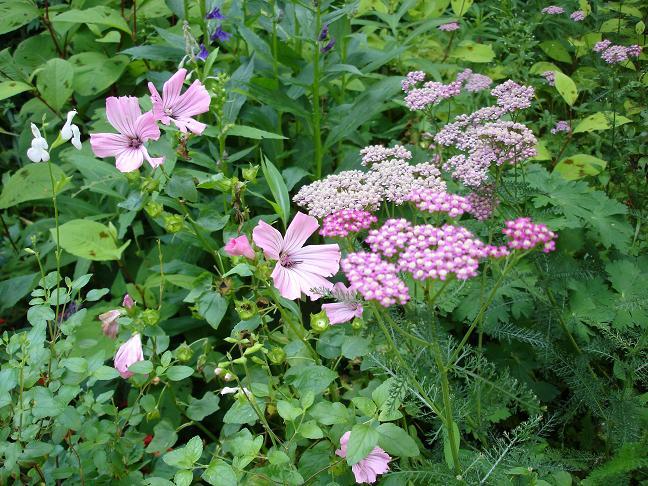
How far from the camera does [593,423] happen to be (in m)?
1.47

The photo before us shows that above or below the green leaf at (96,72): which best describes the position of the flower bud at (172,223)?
Result: above

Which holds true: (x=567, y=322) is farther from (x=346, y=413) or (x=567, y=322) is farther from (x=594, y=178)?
(x=594, y=178)

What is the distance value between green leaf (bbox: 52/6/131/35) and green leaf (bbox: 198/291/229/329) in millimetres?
1092

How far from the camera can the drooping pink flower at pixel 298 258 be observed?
1.08 meters

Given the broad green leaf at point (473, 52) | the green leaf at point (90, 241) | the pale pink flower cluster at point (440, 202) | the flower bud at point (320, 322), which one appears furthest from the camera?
the broad green leaf at point (473, 52)

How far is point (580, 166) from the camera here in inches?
70.5

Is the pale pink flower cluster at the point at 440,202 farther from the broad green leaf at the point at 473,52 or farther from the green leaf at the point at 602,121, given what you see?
the broad green leaf at the point at 473,52

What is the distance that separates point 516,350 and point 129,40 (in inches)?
65.8

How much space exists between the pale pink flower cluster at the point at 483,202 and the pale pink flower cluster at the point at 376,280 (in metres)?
0.38

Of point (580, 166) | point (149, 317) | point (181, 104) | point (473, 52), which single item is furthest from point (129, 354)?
point (473, 52)

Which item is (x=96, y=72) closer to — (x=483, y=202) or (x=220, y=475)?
(x=483, y=202)

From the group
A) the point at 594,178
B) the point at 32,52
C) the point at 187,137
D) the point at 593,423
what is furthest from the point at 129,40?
the point at 593,423

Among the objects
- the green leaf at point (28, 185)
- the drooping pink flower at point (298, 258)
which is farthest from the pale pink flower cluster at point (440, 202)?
the green leaf at point (28, 185)

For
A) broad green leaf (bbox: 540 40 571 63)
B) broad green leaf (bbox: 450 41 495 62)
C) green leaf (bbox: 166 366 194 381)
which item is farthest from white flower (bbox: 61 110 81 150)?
broad green leaf (bbox: 540 40 571 63)
